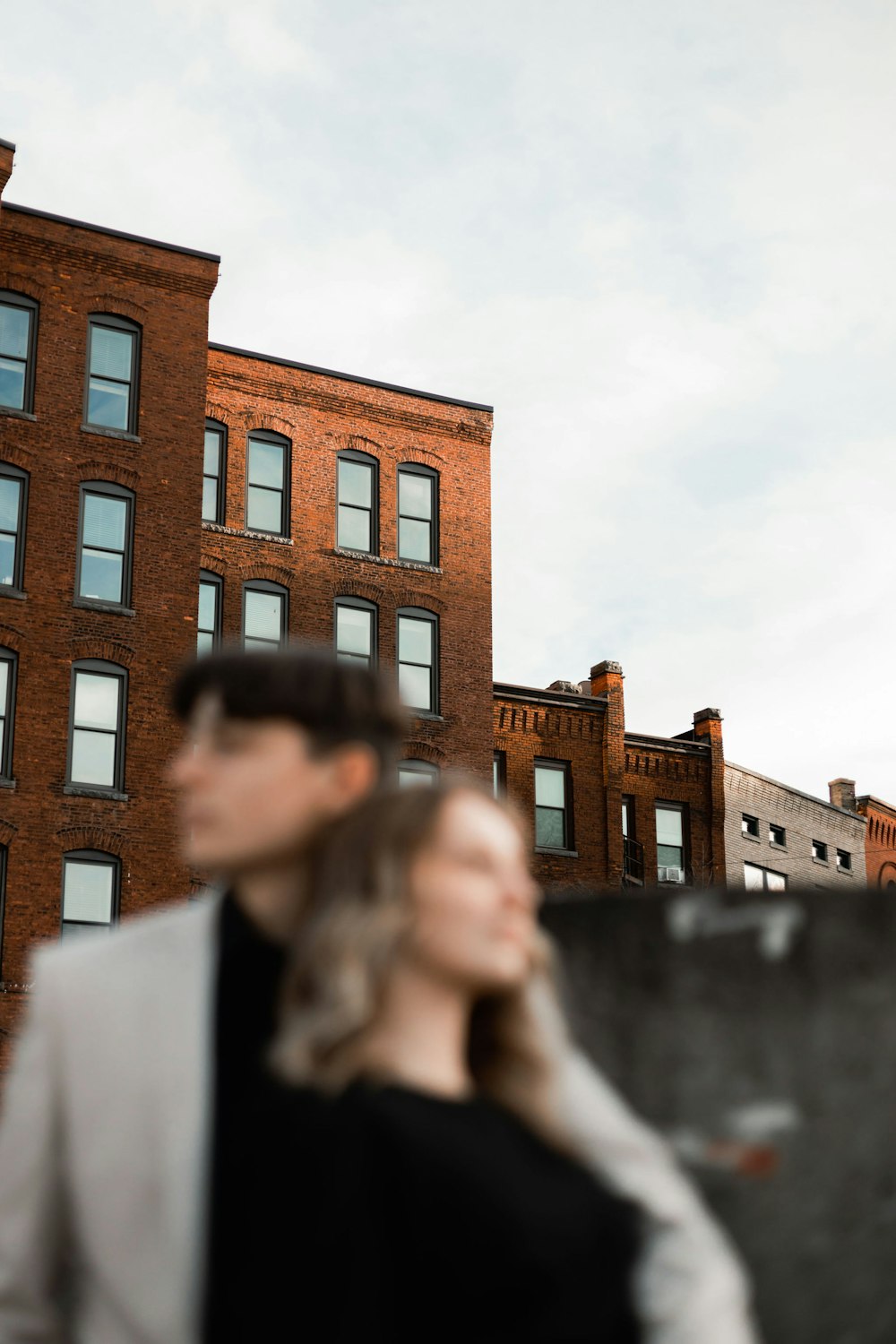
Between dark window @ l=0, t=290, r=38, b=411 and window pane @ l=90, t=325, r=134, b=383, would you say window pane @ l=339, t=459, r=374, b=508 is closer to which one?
window pane @ l=90, t=325, r=134, b=383

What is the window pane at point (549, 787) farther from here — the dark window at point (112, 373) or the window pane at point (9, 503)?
the window pane at point (9, 503)

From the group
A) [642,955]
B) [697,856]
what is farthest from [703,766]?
[642,955]

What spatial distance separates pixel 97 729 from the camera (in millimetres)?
24094

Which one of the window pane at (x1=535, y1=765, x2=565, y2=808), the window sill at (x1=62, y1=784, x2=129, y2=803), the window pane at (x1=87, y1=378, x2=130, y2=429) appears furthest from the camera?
the window pane at (x1=535, y1=765, x2=565, y2=808)

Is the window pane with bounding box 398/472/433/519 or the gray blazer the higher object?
the window pane with bounding box 398/472/433/519

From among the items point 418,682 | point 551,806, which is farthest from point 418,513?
point 551,806

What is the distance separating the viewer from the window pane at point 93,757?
23.9 m

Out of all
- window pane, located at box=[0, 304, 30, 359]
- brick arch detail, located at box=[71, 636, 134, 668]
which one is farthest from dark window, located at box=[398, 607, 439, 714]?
window pane, located at box=[0, 304, 30, 359]

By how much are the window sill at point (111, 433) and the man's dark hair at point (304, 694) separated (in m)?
24.3

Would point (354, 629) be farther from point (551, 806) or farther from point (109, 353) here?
point (109, 353)

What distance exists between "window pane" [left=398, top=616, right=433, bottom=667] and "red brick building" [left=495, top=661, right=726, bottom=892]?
123 inches

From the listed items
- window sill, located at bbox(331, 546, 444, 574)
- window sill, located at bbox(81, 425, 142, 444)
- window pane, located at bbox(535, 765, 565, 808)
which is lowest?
window pane, located at bbox(535, 765, 565, 808)

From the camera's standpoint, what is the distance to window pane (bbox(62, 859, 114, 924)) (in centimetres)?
2333

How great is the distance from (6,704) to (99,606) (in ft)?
7.19
